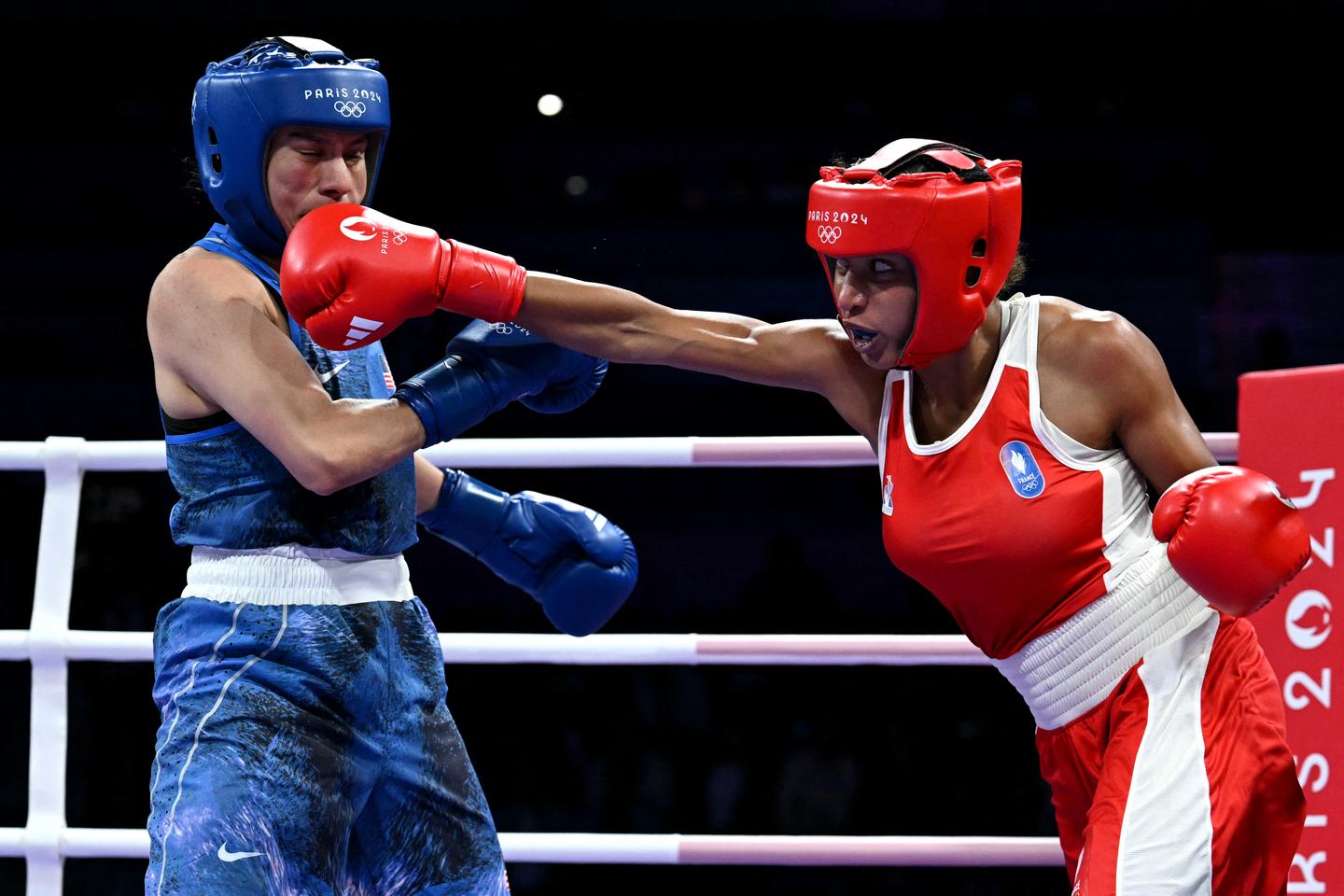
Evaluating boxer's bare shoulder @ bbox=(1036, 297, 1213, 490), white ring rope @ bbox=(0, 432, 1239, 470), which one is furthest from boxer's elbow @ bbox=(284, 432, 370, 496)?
boxer's bare shoulder @ bbox=(1036, 297, 1213, 490)

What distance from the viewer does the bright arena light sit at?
6.93 metres

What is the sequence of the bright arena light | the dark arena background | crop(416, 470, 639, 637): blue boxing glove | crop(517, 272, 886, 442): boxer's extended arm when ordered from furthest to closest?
the bright arena light, the dark arena background, crop(416, 470, 639, 637): blue boxing glove, crop(517, 272, 886, 442): boxer's extended arm

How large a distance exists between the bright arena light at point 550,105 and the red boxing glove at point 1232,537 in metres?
5.40

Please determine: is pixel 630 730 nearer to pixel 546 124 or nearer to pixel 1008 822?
pixel 1008 822

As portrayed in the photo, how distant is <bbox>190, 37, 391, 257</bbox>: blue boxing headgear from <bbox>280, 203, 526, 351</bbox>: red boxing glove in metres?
0.07

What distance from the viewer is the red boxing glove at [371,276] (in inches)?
74.2

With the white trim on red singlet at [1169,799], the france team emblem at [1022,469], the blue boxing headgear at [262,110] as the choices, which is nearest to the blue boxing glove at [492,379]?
the blue boxing headgear at [262,110]

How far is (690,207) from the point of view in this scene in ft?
22.0

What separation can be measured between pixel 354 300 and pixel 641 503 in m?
4.05

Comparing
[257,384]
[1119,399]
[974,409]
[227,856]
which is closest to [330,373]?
[257,384]

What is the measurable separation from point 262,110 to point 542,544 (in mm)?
759

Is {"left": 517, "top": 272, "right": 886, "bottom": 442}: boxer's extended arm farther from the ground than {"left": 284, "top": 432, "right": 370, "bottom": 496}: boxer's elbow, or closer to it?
farther from the ground

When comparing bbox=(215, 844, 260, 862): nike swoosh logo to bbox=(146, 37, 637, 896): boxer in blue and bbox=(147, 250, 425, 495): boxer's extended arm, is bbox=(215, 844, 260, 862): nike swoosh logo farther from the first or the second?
bbox=(147, 250, 425, 495): boxer's extended arm

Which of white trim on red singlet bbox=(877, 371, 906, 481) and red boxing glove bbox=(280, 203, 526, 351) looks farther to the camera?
white trim on red singlet bbox=(877, 371, 906, 481)
